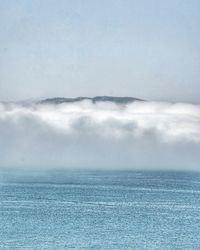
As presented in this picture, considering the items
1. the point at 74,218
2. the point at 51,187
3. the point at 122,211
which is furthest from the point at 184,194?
the point at 74,218

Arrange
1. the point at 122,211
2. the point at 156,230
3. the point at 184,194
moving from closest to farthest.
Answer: the point at 156,230 → the point at 122,211 → the point at 184,194

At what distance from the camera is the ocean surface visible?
95438 millimetres

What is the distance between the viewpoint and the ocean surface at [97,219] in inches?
3757

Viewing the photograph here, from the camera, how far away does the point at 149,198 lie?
159500mm

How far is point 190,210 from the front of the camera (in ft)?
440

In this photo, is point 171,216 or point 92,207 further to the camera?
point 92,207

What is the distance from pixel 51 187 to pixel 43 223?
7828cm

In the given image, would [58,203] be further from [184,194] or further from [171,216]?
[184,194]

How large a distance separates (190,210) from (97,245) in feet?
144

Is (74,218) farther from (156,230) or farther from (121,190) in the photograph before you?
(121,190)

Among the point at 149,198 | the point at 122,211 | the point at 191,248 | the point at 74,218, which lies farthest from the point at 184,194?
the point at 191,248

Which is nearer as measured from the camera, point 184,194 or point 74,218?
point 74,218

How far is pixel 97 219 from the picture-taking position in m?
118

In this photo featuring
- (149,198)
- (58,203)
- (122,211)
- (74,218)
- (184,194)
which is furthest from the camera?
(184,194)
